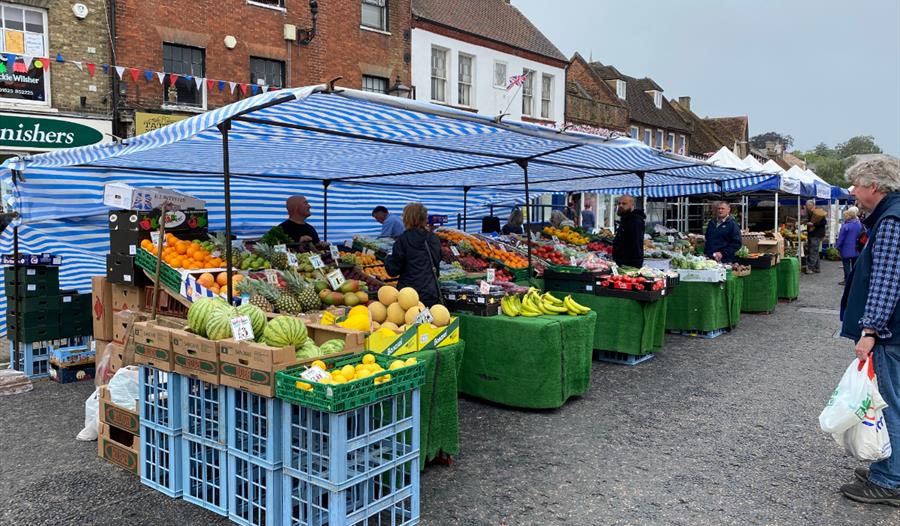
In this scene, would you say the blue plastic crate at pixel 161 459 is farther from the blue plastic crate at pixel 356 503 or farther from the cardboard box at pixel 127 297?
the cardboard box at pixel 127 297

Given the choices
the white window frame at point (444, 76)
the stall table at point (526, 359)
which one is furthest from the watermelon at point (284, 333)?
the white window frame at point (444, 76)

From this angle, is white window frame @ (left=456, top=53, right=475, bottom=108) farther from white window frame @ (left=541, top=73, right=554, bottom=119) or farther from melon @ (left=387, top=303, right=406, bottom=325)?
melon @ (left=387, top=303, right=406, bottom=325)

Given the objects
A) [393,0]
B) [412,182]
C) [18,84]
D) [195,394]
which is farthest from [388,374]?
[393,0]

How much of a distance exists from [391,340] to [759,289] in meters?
9.28

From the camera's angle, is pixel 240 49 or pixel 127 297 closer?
pixel 127 297

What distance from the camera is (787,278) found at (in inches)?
527

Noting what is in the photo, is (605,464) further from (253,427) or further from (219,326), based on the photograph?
(219,326)

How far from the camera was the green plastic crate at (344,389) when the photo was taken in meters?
3.18

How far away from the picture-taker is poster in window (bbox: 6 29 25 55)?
1180 cm

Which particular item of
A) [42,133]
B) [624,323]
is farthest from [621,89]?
[624,323]

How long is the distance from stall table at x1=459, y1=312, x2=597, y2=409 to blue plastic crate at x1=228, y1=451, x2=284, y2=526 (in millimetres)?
2472

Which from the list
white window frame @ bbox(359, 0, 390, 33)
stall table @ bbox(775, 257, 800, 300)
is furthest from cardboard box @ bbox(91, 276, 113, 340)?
white window frame @ bbox(359, 0, 390, 33)

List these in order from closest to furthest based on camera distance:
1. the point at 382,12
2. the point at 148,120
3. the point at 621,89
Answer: the point at 148,120, the point at 382,12, the point at 621,89

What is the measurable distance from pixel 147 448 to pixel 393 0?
52.8 feet
